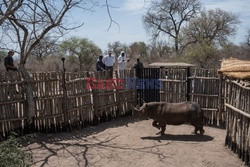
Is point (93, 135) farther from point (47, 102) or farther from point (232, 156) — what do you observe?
point (232, 156)

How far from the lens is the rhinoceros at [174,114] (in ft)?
28.2

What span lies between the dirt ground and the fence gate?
Answer: 2.18 m

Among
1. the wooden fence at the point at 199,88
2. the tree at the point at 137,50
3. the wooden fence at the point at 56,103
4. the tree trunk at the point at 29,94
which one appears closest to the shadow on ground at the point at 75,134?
the wooden fence at the point at 56,103

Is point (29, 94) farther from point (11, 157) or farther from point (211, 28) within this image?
point (211, 28)

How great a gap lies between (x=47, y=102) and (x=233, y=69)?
549cm

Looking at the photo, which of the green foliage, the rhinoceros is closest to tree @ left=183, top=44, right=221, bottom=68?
the rhinoceros

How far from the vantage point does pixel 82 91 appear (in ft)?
31.3

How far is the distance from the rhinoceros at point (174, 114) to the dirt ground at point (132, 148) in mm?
395

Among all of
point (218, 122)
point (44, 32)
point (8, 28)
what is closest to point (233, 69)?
point (218, 122)

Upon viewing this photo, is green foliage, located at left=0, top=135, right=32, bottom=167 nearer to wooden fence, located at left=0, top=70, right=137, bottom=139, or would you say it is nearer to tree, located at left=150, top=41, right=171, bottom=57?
wooden fence, located at left=0, top=70, right=137, bottom=139

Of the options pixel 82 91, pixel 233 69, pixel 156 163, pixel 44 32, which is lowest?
pixel 156 163

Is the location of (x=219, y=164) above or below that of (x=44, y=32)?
below

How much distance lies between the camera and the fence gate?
37.8ft

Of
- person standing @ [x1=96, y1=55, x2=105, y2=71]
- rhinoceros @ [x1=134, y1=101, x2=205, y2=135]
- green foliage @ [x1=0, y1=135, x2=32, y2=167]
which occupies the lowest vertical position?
rhinoceros @ [x1=134, y1=101, x2=205, y2=135]
